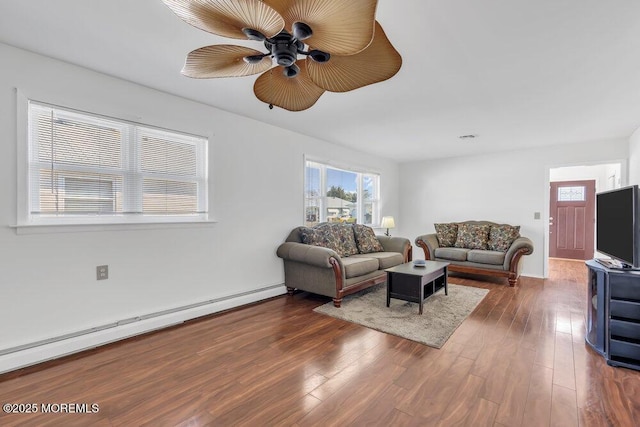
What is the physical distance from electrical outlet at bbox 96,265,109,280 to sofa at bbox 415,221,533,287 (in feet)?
15.5

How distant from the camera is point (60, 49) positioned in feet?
7.30

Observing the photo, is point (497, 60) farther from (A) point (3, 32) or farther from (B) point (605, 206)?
(A) point (3, 32)

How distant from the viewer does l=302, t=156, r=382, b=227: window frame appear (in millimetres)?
4660

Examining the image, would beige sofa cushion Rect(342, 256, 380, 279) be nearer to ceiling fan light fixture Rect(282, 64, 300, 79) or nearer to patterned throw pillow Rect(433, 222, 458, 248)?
patterned throw pillow Rect(433, 222, 458, 248)

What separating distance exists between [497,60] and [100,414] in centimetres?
356

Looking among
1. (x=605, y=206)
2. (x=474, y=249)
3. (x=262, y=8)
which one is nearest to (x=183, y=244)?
(x=262, y=8)

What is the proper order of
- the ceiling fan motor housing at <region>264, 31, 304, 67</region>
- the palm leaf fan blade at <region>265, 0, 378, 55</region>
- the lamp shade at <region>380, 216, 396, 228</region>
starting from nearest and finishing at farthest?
the palm leaf fan blade at <region>265, 0, 378, 55</region> → the ceiling fan motor housing at <region>264, 31, 304, 67</region> → the lamp shade at <region>380, 216, 396, 228</region>

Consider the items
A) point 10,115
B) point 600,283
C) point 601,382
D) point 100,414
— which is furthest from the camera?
point 600,283

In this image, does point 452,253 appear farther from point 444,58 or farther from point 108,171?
point 108,171

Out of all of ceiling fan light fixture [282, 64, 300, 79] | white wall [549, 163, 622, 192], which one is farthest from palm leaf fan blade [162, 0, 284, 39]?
white wall [549, 163, 622, 192]

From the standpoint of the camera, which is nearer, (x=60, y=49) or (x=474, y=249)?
(x=60, y=49)

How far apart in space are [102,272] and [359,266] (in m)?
2.66

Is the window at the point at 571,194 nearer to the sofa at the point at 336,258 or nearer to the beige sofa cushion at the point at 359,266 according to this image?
the sofa at the point at 336,258

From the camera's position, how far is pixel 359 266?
3744 millimetres
